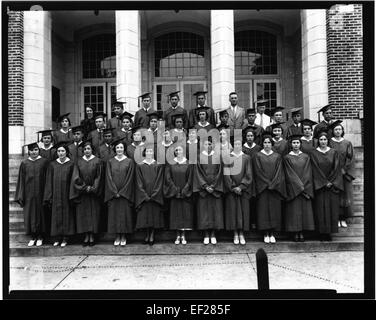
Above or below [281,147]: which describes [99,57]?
above

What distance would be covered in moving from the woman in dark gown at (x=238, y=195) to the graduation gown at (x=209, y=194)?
111 millimetres

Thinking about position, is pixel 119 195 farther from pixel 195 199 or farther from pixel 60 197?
pixel 195 199

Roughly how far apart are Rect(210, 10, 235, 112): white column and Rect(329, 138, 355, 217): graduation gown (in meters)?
3.28

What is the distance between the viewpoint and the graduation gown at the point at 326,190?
19.0 feet

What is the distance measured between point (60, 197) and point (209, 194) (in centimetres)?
236

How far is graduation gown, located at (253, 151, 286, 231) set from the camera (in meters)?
5.82

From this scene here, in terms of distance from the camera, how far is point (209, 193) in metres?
5.84

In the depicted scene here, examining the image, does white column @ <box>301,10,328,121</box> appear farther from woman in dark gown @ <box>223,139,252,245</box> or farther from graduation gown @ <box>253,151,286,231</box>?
woman in dark gown @ <box>223,139,252,245</box>

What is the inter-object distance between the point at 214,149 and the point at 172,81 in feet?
21.6

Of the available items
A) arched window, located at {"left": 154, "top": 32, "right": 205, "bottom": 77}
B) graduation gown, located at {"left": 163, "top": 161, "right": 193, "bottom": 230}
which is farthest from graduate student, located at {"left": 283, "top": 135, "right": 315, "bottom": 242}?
arched window, located at {"left": 154, "top": 32, "right": 205, "bottom": 77}

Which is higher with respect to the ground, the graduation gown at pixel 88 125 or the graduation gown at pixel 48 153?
the graduation gown at pixel 88 125

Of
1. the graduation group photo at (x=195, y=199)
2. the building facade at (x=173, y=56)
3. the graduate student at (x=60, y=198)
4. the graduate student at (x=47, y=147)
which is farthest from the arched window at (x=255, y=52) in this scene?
the graduate student at (x=60, y=198)

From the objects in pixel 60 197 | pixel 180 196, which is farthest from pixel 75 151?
pixel 180 196

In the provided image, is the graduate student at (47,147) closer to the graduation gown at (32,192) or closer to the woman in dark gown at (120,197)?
the graduation gown at (32,192)
